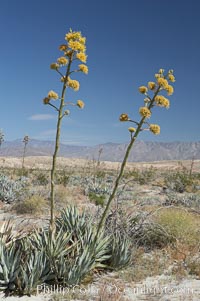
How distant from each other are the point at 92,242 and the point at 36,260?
2.91ft

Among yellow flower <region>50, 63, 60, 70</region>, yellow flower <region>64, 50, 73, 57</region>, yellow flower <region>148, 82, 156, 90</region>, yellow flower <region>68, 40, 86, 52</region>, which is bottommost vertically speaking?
yellow flower <region>148, 82, 156, 90</region>

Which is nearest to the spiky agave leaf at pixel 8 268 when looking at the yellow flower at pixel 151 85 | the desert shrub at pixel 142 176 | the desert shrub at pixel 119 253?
A: the desert shrub at pixel 119 253

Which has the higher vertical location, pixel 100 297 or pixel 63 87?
pixel 63 87

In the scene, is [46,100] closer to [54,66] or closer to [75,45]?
[54,66]

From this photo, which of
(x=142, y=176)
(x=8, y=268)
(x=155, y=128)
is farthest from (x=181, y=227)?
(x=142, y=176)

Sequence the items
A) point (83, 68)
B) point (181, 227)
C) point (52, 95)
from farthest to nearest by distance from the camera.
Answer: point (181, 227), point (83, 68), point (52, 95)

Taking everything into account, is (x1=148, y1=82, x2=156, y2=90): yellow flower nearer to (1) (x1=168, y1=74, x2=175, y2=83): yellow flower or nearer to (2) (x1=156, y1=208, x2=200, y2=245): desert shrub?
(1) (x1=168, y1=74, x2=175, y2=83): yellow flower

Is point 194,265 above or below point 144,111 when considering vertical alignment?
below

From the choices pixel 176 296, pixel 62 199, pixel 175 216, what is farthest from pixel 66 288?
pixel 62 199

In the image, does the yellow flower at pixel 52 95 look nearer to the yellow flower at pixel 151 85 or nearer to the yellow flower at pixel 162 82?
the yellow flower at pixel 151 85

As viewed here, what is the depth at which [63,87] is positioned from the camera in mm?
4609

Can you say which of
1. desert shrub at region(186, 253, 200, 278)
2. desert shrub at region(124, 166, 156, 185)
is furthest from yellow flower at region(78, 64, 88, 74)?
desert shrub at region(124, 166, 156, 185)

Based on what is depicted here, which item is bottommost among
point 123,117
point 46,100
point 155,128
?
point 155,128

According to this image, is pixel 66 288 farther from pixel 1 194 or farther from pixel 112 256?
pixel 1 194
